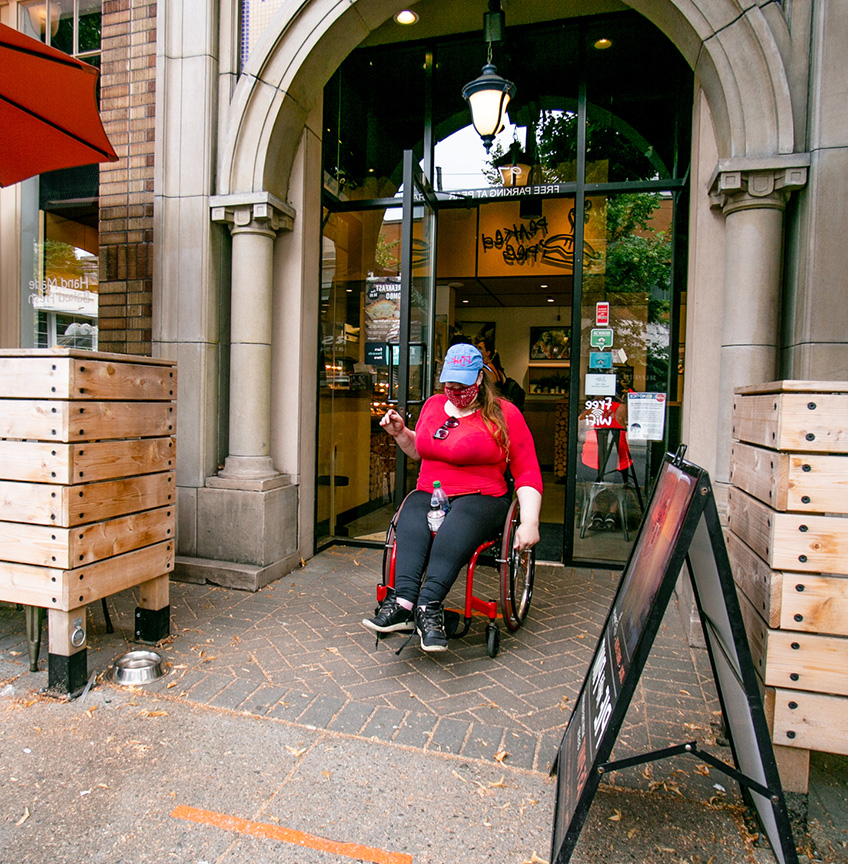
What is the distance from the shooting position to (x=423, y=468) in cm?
381

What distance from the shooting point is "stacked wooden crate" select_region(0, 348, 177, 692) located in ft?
9.16

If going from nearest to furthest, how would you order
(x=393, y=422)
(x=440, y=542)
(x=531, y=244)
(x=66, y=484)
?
(x=66, y=484), (x=440, y=542), (x=393, y=422), (x=531, y=244)

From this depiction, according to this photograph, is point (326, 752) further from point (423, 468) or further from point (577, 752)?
point (423, 468)

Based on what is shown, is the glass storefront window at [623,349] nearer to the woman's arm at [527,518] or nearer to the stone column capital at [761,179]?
the stone column capital at [761,179]

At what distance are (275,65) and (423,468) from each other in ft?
11.2

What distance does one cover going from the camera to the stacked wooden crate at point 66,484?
9.16 feet

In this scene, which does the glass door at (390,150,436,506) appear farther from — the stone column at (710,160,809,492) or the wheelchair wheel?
the stone column at (710,160,809,492)

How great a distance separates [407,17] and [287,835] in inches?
240

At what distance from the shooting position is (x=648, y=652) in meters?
1.71

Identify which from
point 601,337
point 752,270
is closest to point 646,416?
point 601,337

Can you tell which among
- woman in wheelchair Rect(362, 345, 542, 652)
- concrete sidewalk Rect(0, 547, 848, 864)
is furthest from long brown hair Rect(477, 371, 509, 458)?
concrete sidewalk Rect(0, 547, 848, 864)

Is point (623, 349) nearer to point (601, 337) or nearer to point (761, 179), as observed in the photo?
point (601, 337)

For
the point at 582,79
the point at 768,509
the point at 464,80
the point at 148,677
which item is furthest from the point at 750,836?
the point at 464,80

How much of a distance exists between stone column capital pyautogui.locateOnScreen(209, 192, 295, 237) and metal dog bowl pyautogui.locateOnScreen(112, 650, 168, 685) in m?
3.21
